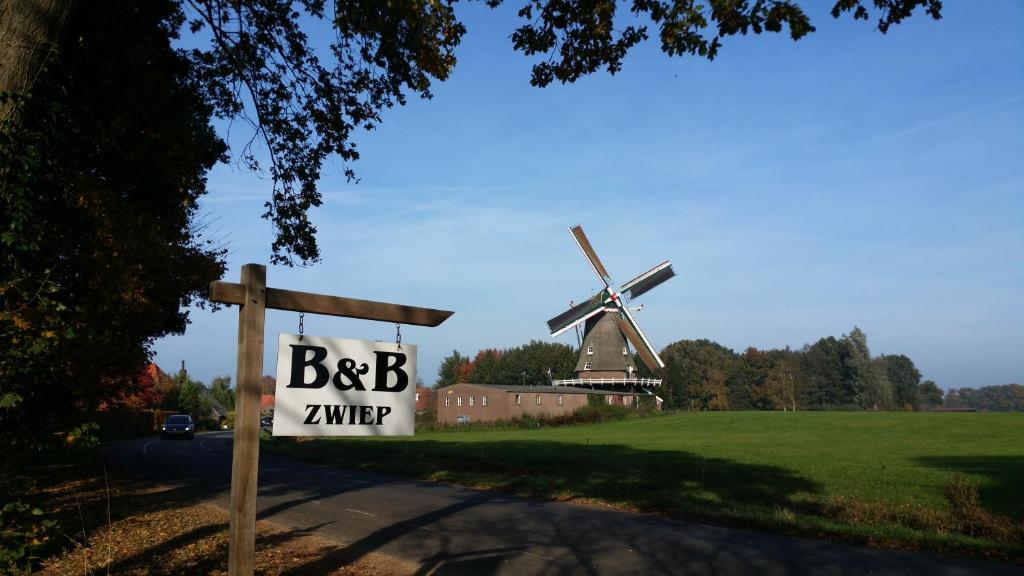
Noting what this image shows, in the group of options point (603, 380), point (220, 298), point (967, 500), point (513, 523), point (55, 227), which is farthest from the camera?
point (603, 380)

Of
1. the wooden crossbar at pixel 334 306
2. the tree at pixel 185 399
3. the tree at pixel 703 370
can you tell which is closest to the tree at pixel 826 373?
the tree at pixel 703 370

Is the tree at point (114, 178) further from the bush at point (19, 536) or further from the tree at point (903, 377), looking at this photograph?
the tree at point (903, 377)

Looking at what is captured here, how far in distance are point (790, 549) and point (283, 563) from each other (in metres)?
6.95

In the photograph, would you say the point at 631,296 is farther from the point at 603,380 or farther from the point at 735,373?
the point at 735,373

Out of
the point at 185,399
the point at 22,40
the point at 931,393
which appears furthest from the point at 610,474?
the point at 931,393

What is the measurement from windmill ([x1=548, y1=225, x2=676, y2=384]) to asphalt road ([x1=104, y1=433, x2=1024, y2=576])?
54238 millimetres

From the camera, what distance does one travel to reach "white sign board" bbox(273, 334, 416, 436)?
5199 mm

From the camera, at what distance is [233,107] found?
458 inches

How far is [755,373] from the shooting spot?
135000mm

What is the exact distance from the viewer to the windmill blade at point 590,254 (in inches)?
2761

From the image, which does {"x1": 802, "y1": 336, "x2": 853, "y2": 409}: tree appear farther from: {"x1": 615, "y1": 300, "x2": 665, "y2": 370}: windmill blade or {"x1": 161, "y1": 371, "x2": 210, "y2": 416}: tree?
{"x1": 161, "y1": 371, "x2": 210, "y2": 416}: tree

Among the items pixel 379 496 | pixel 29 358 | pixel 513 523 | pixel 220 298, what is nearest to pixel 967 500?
pixel 513 523

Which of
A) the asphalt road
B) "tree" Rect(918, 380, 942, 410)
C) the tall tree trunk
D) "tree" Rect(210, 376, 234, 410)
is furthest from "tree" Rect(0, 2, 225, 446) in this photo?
"tree" Rect(918, 380, 942, 410)

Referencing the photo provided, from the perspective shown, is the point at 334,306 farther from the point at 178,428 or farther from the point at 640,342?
the point at 640,342
